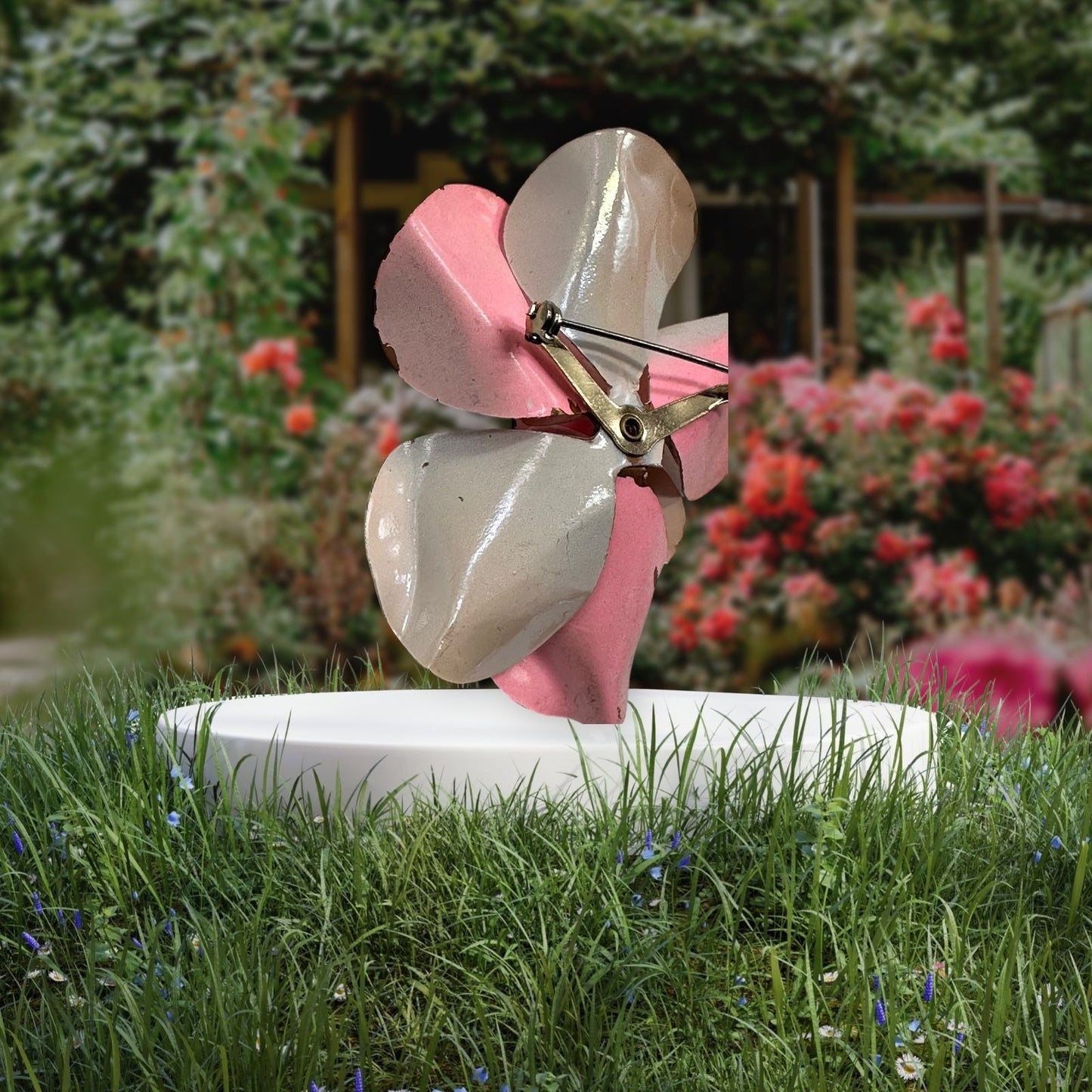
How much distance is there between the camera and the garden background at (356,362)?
4508 mm

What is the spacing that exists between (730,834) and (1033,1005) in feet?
1.31

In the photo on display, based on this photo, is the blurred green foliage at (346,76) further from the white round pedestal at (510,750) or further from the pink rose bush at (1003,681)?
the white round pedestal at (510,750)

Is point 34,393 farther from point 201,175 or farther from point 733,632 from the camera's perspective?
point 733,632

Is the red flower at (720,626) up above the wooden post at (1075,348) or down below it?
below

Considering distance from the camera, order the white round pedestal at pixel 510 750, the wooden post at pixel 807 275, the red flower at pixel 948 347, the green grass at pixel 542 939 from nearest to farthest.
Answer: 1. the green grass at pixel 542 939
2. the white round pedestal at pixel 510 750
3. the red flower at pixel 948 347
4. the wooden post at pixel 807 275

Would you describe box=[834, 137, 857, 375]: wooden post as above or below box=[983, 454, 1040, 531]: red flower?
above

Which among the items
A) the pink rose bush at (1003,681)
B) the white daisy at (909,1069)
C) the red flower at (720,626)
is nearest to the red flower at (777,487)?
the red flower at (720,626)

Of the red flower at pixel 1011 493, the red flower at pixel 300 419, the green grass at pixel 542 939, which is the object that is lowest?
the red flower at pixel 1011 493

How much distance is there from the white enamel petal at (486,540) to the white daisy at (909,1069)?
0.75 meters

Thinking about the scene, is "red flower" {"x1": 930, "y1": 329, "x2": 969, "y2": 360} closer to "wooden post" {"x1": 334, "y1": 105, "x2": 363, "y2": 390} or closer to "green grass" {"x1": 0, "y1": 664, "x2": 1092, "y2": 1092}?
"wooden post" {"x1": 334, "y1": 105, "x2": 363, "y2": 390}

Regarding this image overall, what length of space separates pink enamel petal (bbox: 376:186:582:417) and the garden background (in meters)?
2.27

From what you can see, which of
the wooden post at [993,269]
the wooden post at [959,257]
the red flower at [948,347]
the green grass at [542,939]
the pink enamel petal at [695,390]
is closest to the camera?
the green grass at [542,939]

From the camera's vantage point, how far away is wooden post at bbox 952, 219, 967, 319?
6.08 metres

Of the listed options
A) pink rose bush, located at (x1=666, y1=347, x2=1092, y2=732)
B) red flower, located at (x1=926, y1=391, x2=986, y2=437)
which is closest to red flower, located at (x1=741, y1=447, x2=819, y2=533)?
pink rose bush, located at (x1=666, y1=347, x2=1092, y2=732)
